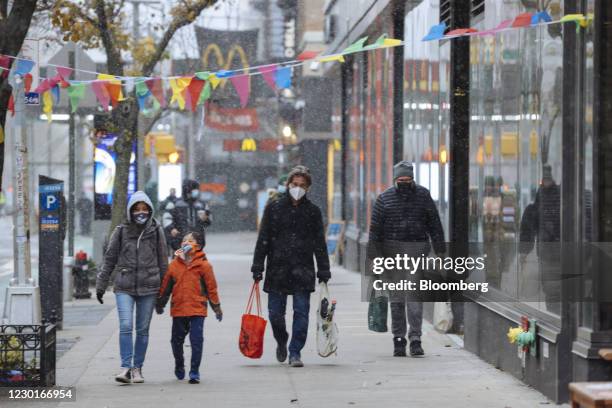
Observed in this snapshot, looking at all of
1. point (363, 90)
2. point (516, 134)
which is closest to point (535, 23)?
point (516, 134)

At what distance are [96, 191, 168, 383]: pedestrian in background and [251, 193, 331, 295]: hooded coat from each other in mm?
1287

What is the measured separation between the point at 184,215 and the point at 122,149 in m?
2.50

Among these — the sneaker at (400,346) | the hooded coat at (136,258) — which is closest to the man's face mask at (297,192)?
the hooded coat at (136,258)

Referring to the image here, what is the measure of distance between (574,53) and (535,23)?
2.12 ft

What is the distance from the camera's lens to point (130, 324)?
35.8 ft

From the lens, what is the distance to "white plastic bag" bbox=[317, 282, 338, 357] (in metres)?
12.0

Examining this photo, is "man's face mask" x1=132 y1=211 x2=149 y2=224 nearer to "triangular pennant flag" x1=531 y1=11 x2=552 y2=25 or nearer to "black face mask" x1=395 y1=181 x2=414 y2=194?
"black face mask" x1=395 y1=181 x2=414 y2=194

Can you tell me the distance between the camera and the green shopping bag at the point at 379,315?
41.0ft

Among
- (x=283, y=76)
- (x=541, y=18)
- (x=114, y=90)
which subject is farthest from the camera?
(x=114, y=90)

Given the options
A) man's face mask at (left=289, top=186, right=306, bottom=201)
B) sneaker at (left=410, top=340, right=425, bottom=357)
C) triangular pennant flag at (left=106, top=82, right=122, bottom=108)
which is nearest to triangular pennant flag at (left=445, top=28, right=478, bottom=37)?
man's face mask at (left=289, top=186, right=306, bottom=201)

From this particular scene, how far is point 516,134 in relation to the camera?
11.4 m

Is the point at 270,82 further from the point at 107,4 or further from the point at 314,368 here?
the point at 107,4

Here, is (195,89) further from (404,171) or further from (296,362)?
(296,362)

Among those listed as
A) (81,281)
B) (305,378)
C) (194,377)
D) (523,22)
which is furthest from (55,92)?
(81,281)
